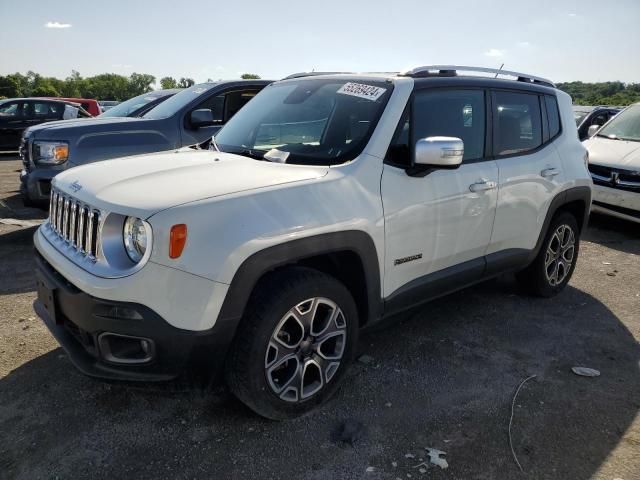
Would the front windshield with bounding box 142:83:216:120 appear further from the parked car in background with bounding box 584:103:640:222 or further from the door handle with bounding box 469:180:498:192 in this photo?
the parked car in background with bounding box 584:103:640:222

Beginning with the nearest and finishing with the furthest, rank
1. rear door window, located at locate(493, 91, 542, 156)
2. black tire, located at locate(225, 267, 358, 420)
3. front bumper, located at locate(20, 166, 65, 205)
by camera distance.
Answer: black tire, located at locate(225, 267, 358, 420)
rear door window, located at locate(493, 91, 542, 156)
front bumper, located at locate(20, 166, 65, 205)

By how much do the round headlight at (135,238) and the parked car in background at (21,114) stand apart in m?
13.0

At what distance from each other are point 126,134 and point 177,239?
4.07 m

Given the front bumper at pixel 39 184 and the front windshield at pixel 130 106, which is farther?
the front windshield at pixel 130 106

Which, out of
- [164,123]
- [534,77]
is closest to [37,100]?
[164,123]

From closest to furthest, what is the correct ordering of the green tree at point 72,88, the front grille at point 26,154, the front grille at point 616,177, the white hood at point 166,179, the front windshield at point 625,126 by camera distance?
the white hood at point 166,179
the front grille at point 26,154
the front grille at point 616,177
the front windshield at point 625,126
the green tree at point 72,88

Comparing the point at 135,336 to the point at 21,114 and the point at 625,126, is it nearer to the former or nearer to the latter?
the point at 625,126

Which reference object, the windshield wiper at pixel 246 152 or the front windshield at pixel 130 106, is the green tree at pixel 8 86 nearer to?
the front windshield at pixel 130 106

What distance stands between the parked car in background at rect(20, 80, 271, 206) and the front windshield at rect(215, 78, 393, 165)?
1.51 metres

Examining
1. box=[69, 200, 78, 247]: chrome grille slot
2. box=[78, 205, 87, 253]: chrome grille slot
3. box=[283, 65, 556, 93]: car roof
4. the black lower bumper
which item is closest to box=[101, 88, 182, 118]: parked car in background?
box=[283, 65, 556, 93]: car roof

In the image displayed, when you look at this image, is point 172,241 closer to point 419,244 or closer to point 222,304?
point 222,304

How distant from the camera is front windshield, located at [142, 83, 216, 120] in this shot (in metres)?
6.13

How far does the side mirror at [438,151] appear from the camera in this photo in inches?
110

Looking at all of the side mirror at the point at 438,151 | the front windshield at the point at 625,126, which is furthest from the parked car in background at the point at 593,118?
the side mirror at the point at 438,151
